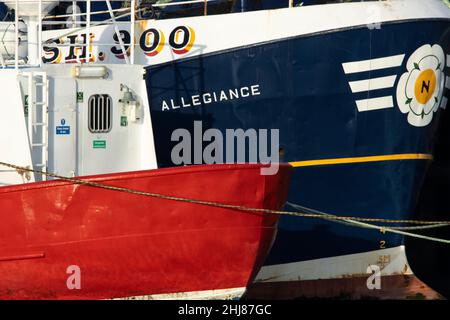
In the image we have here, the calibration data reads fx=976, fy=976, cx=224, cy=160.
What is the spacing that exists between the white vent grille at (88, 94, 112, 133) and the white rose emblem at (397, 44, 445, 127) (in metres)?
4.12

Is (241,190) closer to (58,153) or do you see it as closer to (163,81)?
(58,153)

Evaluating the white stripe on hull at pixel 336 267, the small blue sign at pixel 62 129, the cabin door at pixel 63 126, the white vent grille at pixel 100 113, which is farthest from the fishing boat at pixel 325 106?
the small blue sign at pixel 62 129

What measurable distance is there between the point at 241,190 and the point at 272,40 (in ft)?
12.1

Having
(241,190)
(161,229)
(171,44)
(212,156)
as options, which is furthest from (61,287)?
(171,44)

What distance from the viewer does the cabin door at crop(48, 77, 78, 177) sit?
465 inches

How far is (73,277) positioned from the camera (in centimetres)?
1090

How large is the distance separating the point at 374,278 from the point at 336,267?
0.58 m

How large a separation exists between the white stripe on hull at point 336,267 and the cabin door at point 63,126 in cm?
353

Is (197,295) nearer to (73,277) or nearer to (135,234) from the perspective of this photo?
(135,234)

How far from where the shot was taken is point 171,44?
14133 mm

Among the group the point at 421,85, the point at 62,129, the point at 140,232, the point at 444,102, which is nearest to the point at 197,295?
the point at 140,232

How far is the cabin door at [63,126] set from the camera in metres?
11.8

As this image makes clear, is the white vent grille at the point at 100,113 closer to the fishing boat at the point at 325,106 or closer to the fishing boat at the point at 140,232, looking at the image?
the fishing boat at the point at 140,232
